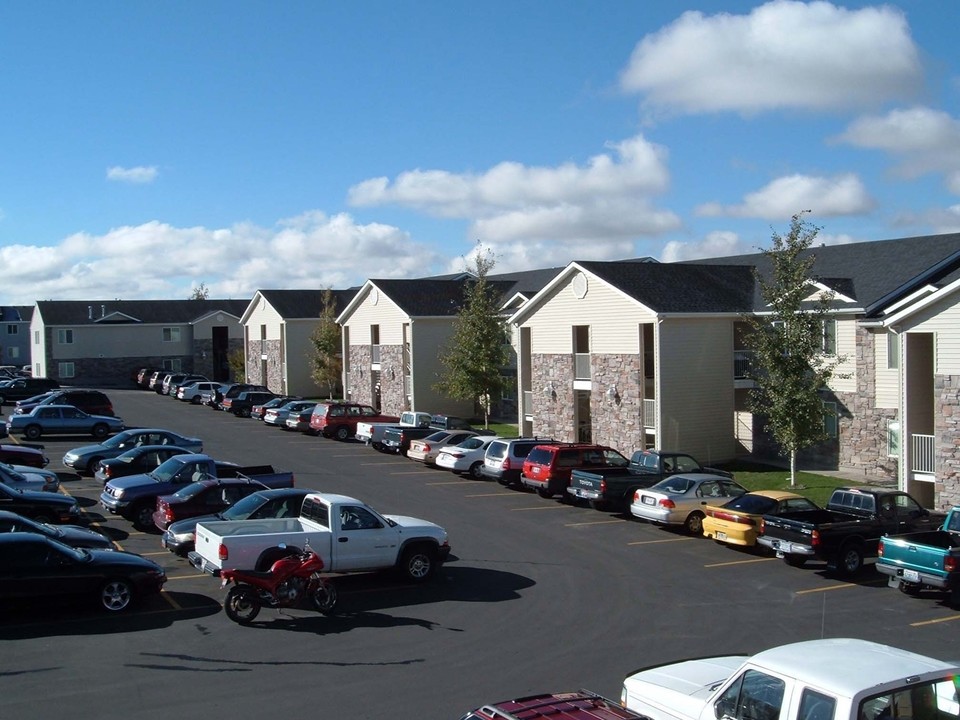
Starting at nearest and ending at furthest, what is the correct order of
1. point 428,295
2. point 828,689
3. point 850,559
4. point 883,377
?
point 828,689, point 850,559, point 883,377, point 428,295

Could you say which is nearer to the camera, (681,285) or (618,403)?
(618,403)

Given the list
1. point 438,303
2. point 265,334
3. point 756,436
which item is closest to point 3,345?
point 265,334

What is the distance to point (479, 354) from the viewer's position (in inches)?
1652

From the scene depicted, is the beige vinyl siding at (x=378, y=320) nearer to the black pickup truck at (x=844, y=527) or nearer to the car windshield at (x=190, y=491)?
the car windshield at (x=190, y=491)

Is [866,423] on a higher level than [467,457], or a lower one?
higher

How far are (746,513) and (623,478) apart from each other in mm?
4813

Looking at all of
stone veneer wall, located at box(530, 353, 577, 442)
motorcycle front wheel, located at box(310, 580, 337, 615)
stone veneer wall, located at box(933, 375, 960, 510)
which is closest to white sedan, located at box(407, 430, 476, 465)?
stone veneer wall, located at box(530, 353, 577, 442)

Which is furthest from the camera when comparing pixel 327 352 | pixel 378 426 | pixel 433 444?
pixel 327 352

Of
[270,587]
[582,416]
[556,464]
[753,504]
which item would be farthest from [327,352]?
[270,587]

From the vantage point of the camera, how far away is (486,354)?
42031mm

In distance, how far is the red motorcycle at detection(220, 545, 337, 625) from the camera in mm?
13945

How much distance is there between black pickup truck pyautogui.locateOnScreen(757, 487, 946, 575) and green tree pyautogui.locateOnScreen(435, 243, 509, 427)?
22608 millimetres

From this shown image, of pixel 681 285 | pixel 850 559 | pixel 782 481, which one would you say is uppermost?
pixel 681 285

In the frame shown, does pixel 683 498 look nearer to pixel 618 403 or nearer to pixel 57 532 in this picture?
pixel 618 403
